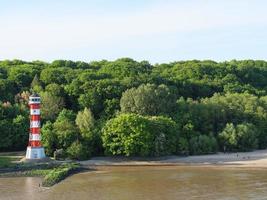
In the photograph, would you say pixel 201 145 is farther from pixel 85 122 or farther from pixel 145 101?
pixel 85 122

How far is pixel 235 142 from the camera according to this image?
2948 inches

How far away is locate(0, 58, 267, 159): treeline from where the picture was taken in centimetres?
6938

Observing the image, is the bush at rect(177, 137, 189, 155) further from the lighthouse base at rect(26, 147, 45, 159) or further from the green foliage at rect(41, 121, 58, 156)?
the lighthouse base at rect(26, 147, 45, 159)

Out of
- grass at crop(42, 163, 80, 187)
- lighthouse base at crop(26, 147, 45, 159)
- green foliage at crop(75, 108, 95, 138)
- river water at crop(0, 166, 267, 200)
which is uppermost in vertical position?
green foliage at crop(75, 108, 95, 138)

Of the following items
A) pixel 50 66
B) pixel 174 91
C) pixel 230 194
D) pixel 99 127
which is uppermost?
pixel 50 66

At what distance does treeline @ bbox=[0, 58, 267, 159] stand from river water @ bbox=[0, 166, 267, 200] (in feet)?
25.1

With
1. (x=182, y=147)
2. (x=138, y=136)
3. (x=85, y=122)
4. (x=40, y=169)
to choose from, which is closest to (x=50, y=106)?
(x=85, y=122)

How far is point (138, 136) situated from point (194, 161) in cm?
696

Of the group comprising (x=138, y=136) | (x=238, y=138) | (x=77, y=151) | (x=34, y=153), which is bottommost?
(x=34, y=153)

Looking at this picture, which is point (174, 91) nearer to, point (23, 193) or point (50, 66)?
point (50, 66)

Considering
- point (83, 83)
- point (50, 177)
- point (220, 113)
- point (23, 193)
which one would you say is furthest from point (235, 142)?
point (23, 193)

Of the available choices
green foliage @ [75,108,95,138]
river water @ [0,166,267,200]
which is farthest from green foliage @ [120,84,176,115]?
river water @ [0,166,267,200]

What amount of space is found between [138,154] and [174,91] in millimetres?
17764

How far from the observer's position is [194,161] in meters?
68.1
